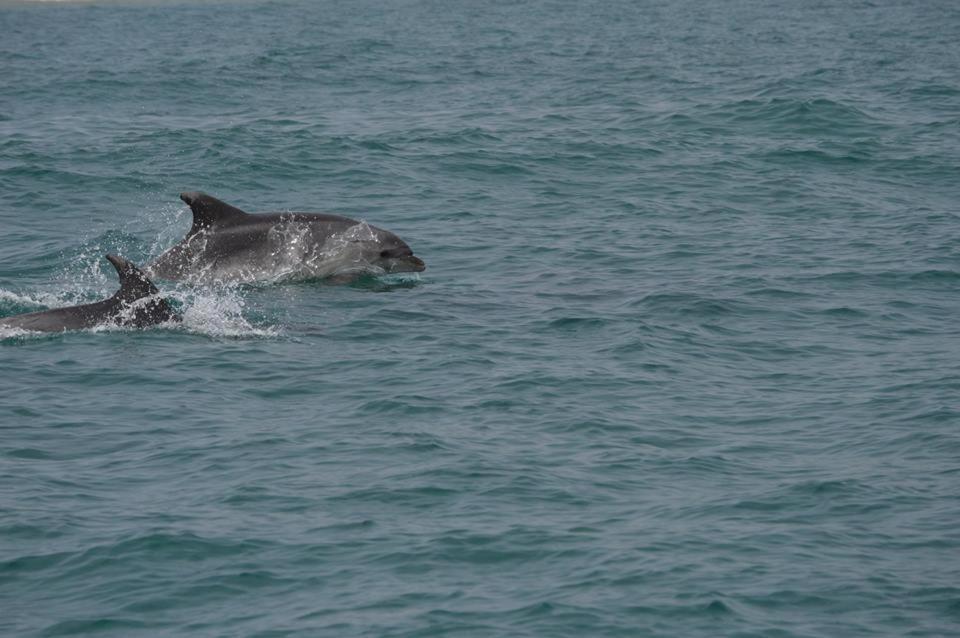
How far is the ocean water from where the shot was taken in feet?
39.4

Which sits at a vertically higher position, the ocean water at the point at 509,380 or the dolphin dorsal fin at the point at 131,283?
the dolphin dorsal fin at the point at 131,283

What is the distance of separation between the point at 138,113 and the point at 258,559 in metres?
29.0

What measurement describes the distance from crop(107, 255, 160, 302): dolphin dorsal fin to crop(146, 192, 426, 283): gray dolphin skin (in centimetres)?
291

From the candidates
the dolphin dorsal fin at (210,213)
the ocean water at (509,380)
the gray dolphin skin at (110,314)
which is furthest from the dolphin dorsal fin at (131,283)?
the dolphin dorsal fin at (210,213)

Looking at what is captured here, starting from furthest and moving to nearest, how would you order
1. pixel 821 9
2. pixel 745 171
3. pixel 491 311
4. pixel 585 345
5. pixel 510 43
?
pixel 821 9, pixel 510 43, pixel 745 171, pixel 491 311, pixel 585 345

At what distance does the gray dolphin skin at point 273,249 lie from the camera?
73.4 feet

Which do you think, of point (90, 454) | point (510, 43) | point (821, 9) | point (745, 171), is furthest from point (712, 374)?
point (821, 9)

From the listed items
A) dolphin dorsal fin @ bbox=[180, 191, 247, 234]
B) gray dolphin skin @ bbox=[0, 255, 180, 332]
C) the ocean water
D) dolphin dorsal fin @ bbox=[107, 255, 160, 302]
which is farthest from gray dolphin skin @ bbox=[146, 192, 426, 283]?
dolphin dorsal fin @ bbox=[107, 255, 160, 302]

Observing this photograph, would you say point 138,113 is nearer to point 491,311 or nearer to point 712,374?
point 491,311

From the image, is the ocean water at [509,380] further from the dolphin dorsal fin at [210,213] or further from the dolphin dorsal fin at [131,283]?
the dolphin dorsal fin at [210,213]

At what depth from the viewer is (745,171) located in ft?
102

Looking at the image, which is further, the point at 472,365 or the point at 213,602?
the point at 472,365

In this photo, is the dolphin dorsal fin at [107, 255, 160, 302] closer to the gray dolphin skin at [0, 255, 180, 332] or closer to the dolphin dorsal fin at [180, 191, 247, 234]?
the gray dolphin skin at [0, 255, 180, 332]

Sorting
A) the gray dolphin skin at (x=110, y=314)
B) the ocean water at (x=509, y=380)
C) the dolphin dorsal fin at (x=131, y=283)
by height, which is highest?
the dolphin dorsal fin at (x=131, y=283)
